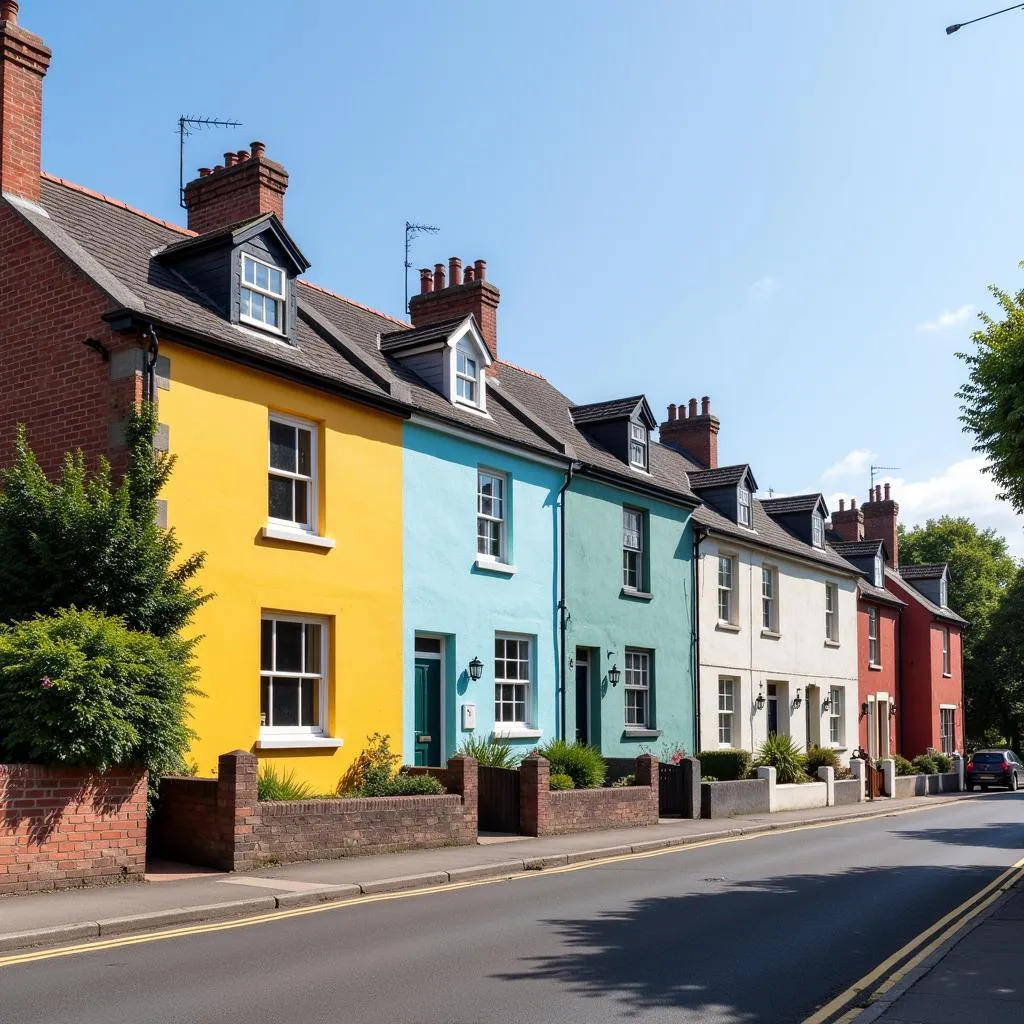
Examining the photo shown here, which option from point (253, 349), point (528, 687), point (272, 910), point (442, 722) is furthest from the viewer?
point (528, 687)

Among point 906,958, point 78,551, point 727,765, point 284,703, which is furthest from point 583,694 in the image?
point 906,958

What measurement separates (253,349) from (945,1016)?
12.2 m

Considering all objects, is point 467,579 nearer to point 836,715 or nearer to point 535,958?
point 535,958

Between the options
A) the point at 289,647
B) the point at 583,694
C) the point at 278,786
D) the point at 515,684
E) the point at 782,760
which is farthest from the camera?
the point at 782,760

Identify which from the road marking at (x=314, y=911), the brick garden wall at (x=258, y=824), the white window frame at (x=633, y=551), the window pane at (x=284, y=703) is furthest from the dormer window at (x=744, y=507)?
the brick garden wall at (x=258, y=824)

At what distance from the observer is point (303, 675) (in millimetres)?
17547

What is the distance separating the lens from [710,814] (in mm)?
24047

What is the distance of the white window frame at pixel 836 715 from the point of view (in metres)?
38.2

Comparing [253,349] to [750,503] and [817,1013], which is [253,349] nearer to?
[817,1013]

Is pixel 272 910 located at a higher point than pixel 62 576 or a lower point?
lower

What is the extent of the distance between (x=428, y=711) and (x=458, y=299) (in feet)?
33.4

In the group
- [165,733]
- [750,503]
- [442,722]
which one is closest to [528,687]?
[442,722]

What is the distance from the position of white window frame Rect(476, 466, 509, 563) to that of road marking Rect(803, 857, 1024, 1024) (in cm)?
1011

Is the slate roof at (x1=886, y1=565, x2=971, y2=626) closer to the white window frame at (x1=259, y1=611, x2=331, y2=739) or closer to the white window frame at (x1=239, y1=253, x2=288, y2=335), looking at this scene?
the white window frame at (x1=259, y1=611, x2=331, y2=739)
